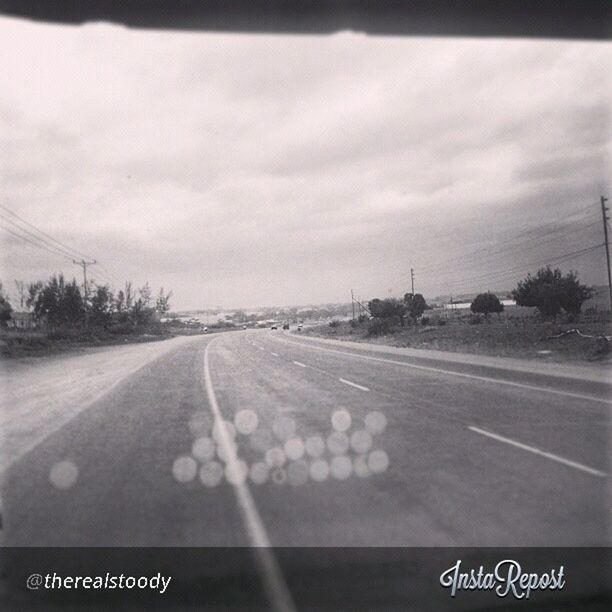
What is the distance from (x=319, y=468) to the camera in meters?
7.02

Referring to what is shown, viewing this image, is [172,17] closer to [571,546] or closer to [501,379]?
[571,546]

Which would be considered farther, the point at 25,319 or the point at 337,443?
the point at 25,319

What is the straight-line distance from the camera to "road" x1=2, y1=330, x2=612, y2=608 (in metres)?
4.95

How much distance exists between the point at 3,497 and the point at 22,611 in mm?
2703

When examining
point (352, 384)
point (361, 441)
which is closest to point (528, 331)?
point (352, 384)

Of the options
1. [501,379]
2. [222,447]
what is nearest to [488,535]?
[222,447]

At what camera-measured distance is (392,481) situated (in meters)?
6.28

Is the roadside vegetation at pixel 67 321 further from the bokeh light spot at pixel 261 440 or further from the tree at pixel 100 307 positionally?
the bokeh light spot at pixel 261 440

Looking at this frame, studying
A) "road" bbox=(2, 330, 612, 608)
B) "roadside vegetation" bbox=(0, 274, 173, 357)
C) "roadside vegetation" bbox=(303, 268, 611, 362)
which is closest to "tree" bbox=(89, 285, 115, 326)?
"roadside vegetation" bbox=(0, 274, 173, 357)

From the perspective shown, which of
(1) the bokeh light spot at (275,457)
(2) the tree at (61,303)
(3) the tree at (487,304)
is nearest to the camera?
(1) the bokeh light spot at (275,457)

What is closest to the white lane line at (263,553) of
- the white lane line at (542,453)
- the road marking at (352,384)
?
the white lane line at (542,453)

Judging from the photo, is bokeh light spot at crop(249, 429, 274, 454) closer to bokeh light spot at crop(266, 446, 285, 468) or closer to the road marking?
bokeh light spot at crop(266, 446, 285, 468)

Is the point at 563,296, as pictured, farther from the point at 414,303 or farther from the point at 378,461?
the point at 378,461

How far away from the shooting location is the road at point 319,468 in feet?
16.2
